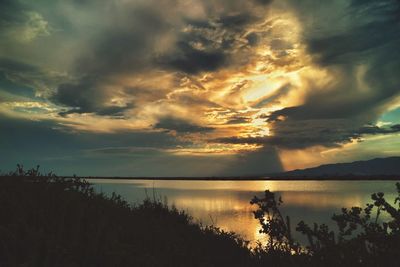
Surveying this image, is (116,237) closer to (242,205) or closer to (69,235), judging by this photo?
(69,235)

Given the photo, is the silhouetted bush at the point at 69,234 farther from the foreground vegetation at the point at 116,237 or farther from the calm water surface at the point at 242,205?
the calm water surface at the point at 242,205

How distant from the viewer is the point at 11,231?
713cm

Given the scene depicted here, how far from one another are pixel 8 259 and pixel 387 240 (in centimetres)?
712

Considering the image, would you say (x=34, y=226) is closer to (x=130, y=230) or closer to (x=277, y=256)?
(x=130, y=230)

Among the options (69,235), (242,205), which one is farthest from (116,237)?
(242,205)

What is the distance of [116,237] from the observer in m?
8.27

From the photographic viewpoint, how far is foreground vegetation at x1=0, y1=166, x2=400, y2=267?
22.3ft

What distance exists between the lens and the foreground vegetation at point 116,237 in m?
6.80

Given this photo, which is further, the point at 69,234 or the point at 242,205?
the point at 242,205

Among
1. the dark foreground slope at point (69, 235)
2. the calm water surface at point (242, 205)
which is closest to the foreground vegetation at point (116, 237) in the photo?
the dark foreground slope at point (69, 235)

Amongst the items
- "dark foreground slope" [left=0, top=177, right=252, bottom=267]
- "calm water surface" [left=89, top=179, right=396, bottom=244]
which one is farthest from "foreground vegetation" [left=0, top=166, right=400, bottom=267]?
"calm water surface" [left=89, top=179, right=396, bottom=244]

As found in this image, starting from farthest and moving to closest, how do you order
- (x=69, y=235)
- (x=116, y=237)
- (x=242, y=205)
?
(x=242, y=205) → (x=116, y=237) → (x=69, y=235)

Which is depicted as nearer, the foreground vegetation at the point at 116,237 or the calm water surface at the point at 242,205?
the foreground vegetation at the point at 116,237

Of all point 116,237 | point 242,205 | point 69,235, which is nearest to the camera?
point 69,235
